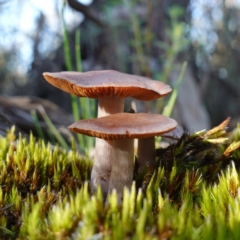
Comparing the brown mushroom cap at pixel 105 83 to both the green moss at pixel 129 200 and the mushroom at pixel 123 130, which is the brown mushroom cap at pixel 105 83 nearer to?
the mushroom at pixel 123 130

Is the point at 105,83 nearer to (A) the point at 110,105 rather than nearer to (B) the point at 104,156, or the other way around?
(A) the point at 110,105

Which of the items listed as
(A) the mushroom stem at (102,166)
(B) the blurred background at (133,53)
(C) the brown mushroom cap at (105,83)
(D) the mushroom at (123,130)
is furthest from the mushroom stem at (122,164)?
(B) the blurred background at (133,53)

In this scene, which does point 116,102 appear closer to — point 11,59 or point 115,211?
point 115,211

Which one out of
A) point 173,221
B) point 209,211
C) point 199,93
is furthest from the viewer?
point 199,93

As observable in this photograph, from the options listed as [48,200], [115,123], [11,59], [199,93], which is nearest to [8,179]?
[48,200]

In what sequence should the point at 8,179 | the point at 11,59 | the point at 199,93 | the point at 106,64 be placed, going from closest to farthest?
the point at 8,179 < the point at 106,64 < the point at 199,93 < the point at 11,59

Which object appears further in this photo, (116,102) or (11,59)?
(11,59)

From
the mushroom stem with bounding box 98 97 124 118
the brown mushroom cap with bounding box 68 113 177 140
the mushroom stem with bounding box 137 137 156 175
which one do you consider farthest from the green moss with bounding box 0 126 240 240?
the mushroom stem with bounding box 98 97 124 118

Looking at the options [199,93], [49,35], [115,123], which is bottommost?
[199,93]
